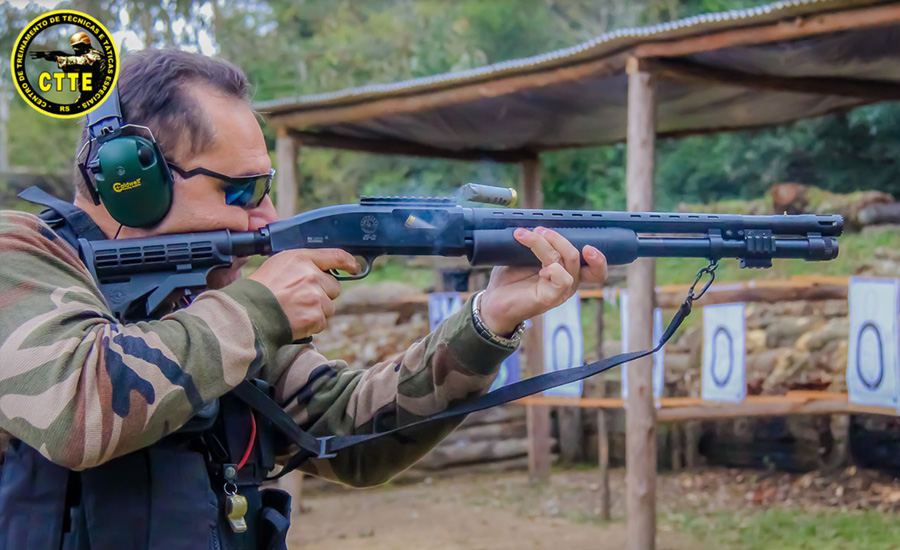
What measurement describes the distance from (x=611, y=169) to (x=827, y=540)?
9.48 metres

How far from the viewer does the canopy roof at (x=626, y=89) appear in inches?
189

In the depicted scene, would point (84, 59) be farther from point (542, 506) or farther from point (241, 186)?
point (542, 506)

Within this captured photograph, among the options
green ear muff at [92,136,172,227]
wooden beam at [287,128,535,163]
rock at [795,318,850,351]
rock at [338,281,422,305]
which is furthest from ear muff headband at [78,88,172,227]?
rock at [338,281,422,305]

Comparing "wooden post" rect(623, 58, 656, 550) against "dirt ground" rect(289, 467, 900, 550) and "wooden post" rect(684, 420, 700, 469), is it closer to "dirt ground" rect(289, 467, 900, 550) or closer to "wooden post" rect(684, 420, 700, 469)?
"dirt ground" rect(289, 467, 900, 550)

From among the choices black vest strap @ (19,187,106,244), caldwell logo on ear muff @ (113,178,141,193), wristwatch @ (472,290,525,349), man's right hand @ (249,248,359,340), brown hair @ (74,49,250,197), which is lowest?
wristwatch @ (472,290,525,349)

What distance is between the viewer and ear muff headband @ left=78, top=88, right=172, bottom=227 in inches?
71.6

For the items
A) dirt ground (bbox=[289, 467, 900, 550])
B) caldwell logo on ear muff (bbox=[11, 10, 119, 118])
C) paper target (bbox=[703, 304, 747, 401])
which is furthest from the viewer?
dirt ground (bbox=[289, 467, 900, 550])

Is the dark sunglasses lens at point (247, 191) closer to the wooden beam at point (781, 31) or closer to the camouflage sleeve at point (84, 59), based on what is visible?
the camouflage sleeve at point (84, 59)

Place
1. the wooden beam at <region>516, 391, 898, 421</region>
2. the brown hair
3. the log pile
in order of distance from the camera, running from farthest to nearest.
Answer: the log pile → the wooden beam at <region>516, 391, 898, 421</region> → the brown hair

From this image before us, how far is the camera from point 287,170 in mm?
7230

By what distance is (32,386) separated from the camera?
1493 mm

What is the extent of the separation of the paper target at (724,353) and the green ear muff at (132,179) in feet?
16.9

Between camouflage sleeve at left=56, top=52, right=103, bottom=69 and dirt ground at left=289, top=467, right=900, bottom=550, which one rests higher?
camouflage sleeve at left=56, top=52, right=103, bottom=69

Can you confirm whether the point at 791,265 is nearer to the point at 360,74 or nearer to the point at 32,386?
the point at 360,74
